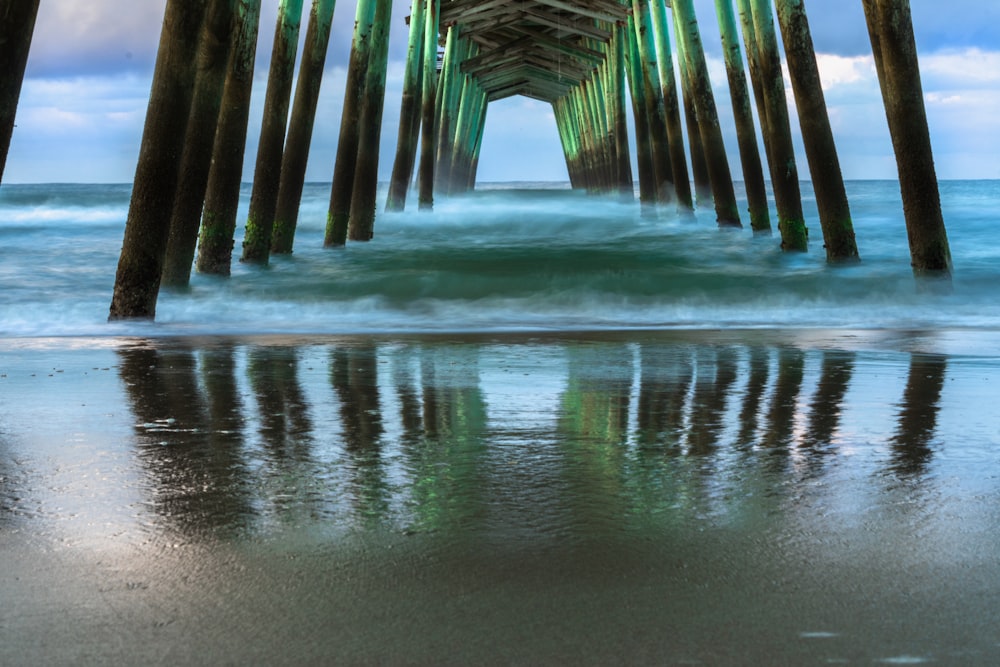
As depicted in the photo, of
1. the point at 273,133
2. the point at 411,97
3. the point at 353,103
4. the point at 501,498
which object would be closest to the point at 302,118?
the point at 273,133

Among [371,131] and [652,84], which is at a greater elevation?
[652,84]

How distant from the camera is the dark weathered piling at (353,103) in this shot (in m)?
12.8

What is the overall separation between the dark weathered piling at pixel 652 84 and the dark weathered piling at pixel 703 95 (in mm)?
3538

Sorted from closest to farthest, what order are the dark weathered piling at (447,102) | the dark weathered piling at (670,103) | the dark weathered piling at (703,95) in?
the dark weathered piling at (703,95), the dark weathered piling at (670,103), the dark weathered piling at (447,102)

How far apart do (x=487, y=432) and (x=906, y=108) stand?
5.59 metres

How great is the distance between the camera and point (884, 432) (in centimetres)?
311

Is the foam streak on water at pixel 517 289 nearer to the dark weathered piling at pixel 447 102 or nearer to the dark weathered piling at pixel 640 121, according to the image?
the dark weathered piling at pixel 640 121

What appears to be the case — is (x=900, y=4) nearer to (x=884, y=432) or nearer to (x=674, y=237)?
(x=884, y=432)

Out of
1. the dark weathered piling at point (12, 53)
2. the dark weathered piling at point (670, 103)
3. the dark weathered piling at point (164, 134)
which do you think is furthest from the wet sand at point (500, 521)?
the dark weathered piling at point (670, 103)

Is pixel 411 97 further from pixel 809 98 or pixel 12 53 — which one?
pixel 12 53

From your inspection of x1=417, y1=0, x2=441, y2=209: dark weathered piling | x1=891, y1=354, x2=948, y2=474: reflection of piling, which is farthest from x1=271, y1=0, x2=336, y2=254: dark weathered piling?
x1=417, y1=0, x2=441, y2=209: dark weathered piling

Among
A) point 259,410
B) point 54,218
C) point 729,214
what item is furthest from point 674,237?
point 54,218

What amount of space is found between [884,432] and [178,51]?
14.9 feet

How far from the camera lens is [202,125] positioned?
745 centimetres
